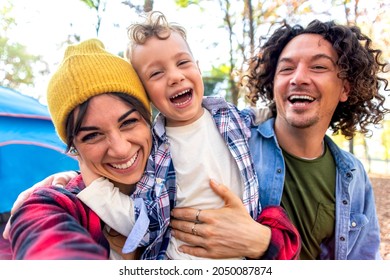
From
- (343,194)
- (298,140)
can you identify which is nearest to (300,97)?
(298,140)

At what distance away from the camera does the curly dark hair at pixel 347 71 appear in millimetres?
1147

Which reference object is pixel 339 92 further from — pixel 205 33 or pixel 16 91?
pixel 16 91

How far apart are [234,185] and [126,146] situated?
342 mm

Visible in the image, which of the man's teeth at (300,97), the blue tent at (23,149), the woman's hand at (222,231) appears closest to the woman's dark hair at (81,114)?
the woman's hand at (222,231)

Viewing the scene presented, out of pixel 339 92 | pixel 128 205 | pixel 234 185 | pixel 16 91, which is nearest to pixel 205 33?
pixel 339 92

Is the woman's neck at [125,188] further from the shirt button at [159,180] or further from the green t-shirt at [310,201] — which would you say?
the green t-shirt at [310,201]

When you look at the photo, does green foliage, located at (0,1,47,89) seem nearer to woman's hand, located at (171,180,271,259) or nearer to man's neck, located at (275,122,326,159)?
woman's hand, located at (171,180,271,259)

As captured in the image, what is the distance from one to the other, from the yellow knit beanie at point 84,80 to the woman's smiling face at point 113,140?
0.03 m

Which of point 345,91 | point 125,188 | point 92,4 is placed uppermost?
point 92,4

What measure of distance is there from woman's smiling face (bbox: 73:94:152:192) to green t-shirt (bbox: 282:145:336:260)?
0.51m

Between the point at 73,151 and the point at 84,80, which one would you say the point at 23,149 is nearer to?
the point at 73,151

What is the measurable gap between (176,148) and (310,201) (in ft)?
1.60

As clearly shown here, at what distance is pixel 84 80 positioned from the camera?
0.84m
